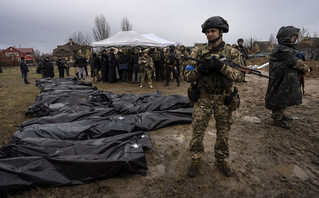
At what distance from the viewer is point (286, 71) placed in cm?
382

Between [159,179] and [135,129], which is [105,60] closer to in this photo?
[135,129]

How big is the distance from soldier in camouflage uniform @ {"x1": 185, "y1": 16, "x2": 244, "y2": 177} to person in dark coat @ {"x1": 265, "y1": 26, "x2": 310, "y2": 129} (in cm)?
215

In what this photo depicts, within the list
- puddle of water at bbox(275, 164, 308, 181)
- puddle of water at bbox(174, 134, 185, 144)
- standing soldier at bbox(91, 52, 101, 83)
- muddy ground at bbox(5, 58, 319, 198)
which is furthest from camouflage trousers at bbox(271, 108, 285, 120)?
standing soldier at bbox(91, 52, 101, 83)

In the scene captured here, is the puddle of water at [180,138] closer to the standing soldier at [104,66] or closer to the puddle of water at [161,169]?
the puddle of water at [161,169]

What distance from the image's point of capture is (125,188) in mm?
2387

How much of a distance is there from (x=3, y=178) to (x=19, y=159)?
0.25 meters

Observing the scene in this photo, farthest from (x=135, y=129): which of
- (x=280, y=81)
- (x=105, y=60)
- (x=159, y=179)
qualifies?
(x=105, y=60)

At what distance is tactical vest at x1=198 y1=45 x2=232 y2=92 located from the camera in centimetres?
231

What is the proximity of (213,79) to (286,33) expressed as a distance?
2.59 meters

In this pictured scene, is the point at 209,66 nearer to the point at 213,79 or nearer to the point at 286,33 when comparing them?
the point at 213,79

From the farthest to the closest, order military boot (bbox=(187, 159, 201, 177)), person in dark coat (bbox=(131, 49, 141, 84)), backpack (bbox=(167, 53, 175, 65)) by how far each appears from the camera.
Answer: person in dark coat (bbox=(131, 49, 141, 84))
backpack (bbox=(167, 53, 175, 65))
military boot (bbox=(187, 159, 201, 177))

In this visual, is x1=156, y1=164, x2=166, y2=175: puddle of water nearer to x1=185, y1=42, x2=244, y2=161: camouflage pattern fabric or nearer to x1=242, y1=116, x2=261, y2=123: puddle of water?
x1=185, y1=42, x2=244, y2=161: camouflage pattern fabric

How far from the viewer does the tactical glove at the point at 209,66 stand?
2.11 metres

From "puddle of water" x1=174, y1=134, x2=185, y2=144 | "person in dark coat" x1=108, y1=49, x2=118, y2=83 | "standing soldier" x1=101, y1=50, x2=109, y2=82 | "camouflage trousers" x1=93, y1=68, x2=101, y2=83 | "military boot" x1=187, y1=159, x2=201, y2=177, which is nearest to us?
"military boot" x1=187, y1=159, x2=201, y2=177
